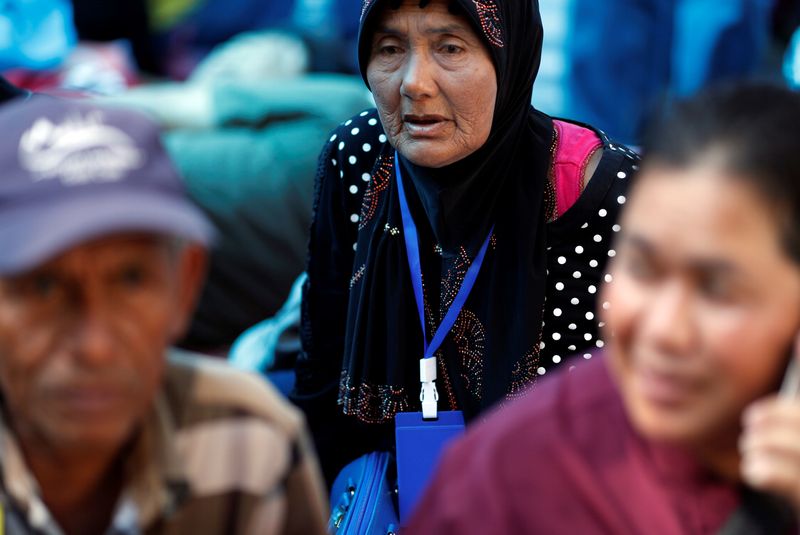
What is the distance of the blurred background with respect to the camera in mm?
4375

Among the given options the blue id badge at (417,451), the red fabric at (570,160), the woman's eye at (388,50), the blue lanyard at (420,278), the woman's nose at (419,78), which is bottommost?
the blue id badge at (417,451)

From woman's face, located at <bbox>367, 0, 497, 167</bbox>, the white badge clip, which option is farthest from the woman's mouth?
the white badge clip

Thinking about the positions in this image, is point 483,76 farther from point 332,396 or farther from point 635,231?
point 635,231

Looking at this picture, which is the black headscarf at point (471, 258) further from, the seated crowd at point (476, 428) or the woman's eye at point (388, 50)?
the seated crowd at point (476, 428)

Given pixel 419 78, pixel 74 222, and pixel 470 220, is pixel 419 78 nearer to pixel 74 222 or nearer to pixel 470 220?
pixel 470 220

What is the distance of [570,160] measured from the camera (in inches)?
104

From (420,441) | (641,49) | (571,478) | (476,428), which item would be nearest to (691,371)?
(571,478)

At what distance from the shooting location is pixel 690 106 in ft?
4.67

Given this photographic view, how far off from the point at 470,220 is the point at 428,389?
0.37 metres

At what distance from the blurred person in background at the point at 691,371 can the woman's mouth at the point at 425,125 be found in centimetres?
115

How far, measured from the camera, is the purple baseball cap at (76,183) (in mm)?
1320

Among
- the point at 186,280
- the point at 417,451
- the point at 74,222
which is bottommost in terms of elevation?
the point at 417,451

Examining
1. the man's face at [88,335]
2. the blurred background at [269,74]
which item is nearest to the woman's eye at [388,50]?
the blurred background at [269,74]

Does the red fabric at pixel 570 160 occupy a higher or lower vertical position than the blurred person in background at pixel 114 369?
lower
